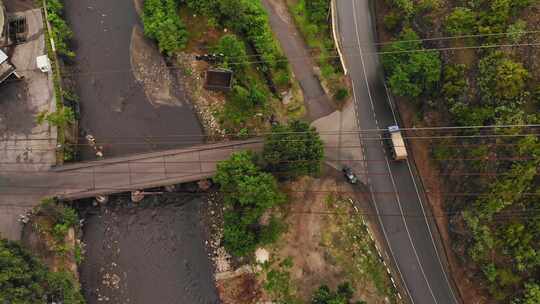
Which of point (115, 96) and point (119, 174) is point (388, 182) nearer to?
point (119, 174)

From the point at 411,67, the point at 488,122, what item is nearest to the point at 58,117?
the point at 411,67

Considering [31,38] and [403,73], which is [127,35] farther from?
[403,73]

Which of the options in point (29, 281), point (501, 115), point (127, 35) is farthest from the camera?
point (127, 35)

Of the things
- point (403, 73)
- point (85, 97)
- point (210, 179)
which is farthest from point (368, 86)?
point (85, 97)

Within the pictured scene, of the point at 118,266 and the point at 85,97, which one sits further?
the point at 85,97

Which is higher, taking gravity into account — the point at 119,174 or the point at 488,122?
the point at 119,174

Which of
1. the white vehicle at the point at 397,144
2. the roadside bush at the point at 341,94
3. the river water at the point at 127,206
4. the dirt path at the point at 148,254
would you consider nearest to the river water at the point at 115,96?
the river water at the point at 127,206

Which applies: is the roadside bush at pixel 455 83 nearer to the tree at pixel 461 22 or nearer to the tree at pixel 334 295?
the tree at pixel 461 22
